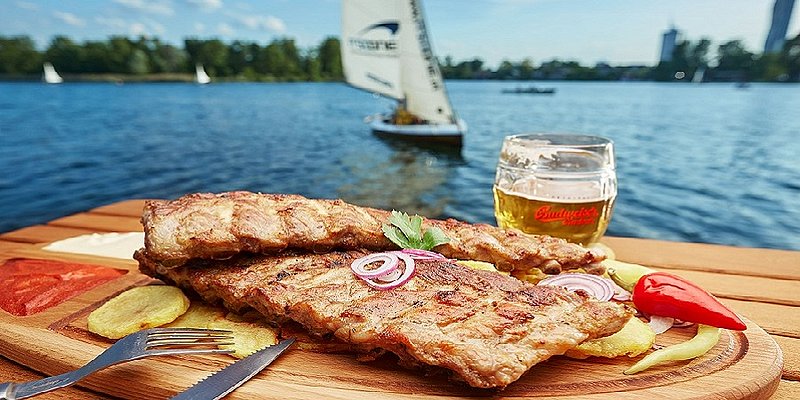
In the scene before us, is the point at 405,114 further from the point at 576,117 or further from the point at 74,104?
the point at 74,104

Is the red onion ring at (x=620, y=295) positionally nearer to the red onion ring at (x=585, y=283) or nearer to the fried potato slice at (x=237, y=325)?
the red onion ring at (x=585, y=283)

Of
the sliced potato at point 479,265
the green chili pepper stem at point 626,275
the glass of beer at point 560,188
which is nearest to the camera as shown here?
the sliced potato at point 479,265

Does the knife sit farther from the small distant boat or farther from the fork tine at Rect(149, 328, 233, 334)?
the small distant boat

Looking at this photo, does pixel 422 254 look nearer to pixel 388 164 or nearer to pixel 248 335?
pixel 248 335

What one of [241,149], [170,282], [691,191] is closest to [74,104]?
[241,149]

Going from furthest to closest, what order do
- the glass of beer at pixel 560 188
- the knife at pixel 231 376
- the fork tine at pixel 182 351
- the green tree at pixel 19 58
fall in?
the green tree at pixel 19 58 → the glass of beer at pixel 560 188 → the fork tine at pixel 182 351 → the knife at pixel 231 376

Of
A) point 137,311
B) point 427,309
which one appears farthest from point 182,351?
point 427,309

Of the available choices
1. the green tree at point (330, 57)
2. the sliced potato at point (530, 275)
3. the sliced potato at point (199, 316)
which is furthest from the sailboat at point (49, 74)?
the sliced potato at point (530, 275)

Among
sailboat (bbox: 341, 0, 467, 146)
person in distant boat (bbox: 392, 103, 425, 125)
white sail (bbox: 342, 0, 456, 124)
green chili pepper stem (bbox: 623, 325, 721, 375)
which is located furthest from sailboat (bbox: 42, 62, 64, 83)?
green chili pepper stem (bbox: 623, 325, 721, 375)
